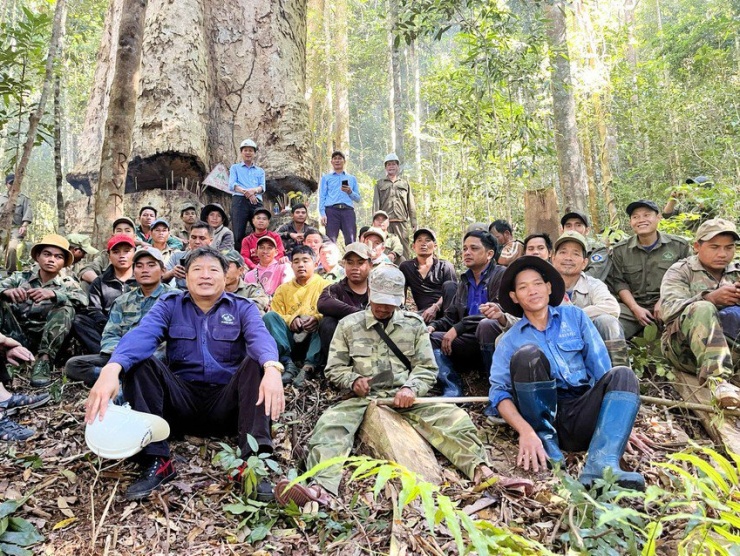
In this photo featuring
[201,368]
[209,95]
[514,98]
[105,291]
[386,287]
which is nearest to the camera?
[201,368]

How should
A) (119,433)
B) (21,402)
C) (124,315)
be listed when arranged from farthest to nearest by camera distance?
1. (124,315)
2. (21,402)
3. (119,433)

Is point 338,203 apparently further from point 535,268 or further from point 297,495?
point 297,495

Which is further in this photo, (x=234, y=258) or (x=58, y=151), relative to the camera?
(x=58, y=151)

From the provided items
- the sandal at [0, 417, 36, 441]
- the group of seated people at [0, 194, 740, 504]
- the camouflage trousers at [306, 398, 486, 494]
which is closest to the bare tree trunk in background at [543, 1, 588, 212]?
the group of seated people at [0, 194, 740, 504]

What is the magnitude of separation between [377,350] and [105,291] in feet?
10.8

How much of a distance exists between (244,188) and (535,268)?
19.9 feet

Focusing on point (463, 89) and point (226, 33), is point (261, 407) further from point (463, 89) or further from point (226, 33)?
point (226, 33)

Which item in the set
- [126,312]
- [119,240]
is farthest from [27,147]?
[126,312]

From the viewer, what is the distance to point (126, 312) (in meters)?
4.69

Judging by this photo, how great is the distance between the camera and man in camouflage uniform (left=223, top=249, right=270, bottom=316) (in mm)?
5105

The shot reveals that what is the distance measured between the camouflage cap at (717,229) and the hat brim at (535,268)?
176cm

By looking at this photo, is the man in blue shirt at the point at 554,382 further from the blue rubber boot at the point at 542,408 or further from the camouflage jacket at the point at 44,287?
the camouflage jacket at the point at 44,287

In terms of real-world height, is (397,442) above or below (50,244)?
below

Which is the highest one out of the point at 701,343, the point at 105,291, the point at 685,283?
the point at 105,291
